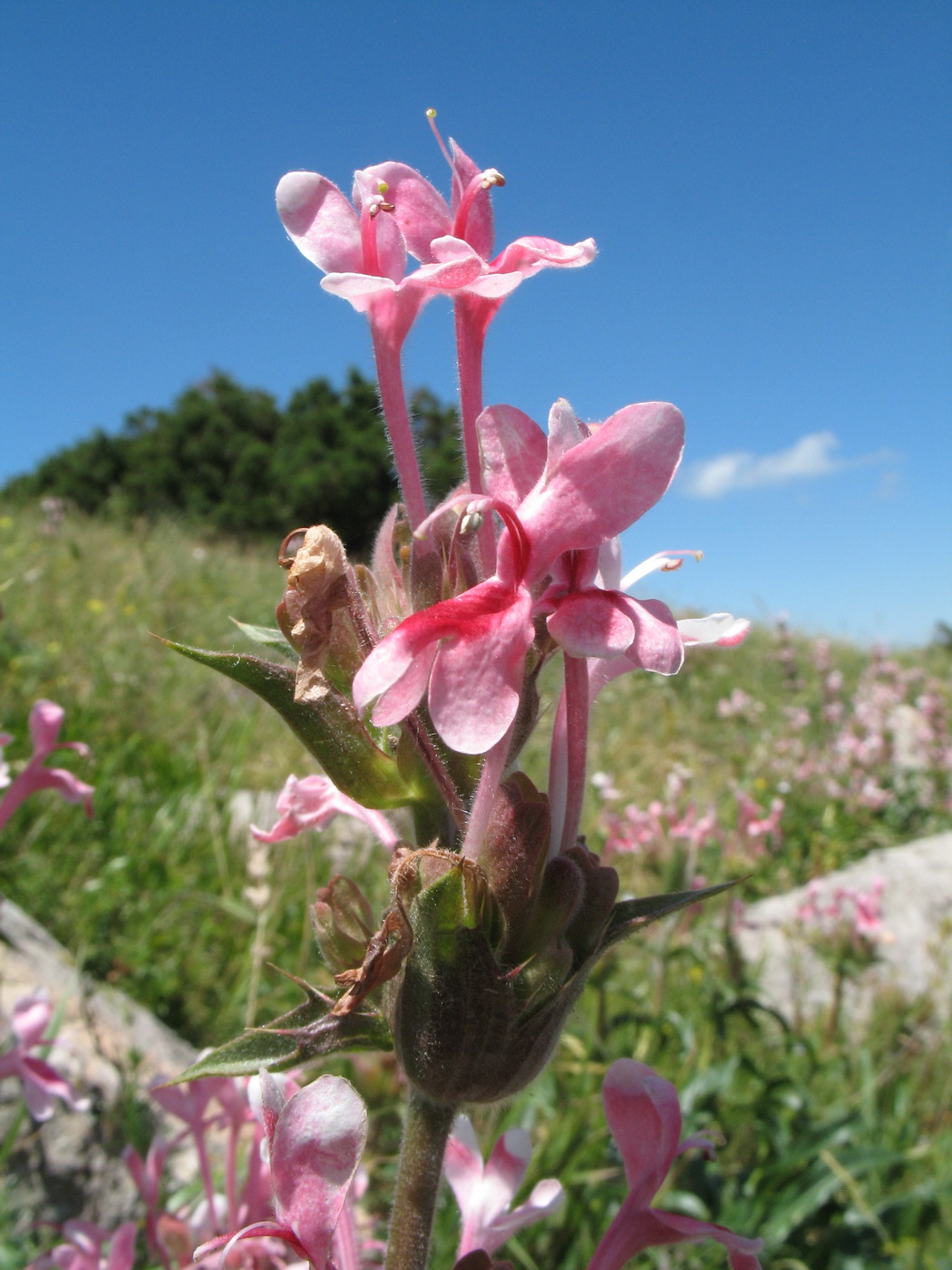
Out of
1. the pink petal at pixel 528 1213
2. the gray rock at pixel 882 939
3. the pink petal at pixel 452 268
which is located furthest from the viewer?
the gray rock at pixel 882 939

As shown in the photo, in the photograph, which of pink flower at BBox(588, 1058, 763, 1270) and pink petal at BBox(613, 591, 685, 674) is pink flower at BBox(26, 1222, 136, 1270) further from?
pink petal at BBox(613, 591, 685, 674)

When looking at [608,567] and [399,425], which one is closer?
[608,567]

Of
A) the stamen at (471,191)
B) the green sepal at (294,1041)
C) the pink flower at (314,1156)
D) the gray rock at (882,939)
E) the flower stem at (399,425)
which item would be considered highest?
the stamen at (471,191)

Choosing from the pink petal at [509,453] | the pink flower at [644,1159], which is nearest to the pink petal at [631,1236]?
the pink flower at [644,1159]

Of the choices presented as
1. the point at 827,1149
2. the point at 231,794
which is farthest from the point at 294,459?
the point at 827,1149

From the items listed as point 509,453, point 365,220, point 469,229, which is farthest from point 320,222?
point 509,453

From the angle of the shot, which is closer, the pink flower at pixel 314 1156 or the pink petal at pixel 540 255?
the pink flower at pixel 314 1156

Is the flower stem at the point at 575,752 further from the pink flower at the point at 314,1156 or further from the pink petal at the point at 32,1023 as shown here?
the pink petal at the point at 32,1023

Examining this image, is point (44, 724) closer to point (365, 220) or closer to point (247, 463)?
point (365, 220)

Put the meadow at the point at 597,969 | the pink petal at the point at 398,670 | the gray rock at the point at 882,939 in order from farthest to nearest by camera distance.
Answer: the gray rock at the point at 882,939 < the meadow at the point at 597,969 < the pink petal at the point at 398,670
